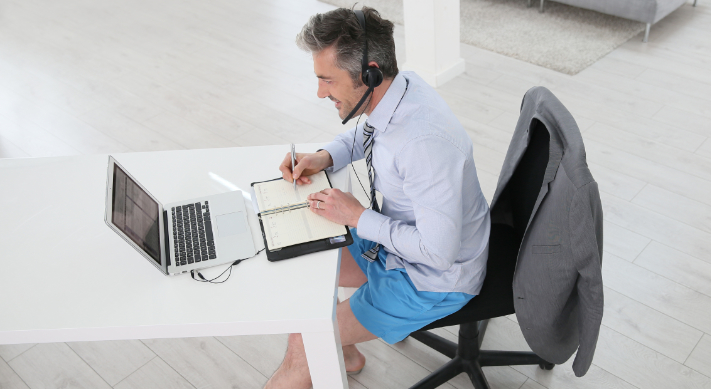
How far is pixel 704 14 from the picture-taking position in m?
4.07

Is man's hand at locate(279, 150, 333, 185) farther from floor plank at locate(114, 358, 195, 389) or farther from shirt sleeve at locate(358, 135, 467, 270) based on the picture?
floor plank at locate(114, 358, 195, 389)

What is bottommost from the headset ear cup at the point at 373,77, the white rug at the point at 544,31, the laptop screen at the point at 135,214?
the white rug at the point at 544,31

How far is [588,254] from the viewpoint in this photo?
1.21 metres

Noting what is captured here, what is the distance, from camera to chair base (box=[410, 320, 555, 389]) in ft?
5.94

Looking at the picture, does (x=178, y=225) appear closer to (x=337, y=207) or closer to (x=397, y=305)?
(x=337, y=207)

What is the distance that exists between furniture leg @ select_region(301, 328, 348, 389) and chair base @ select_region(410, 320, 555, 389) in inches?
16.7

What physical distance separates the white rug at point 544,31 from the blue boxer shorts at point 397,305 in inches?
95.5

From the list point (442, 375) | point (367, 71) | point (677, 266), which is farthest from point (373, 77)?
point (677, 266)

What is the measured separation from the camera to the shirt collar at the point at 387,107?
1.41 m

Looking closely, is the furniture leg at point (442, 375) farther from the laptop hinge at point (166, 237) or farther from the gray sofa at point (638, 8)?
the gray sofa at point (638, 8)

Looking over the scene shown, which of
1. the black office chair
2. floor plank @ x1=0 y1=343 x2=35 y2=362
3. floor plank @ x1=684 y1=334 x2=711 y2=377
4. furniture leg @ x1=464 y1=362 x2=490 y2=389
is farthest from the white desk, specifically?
floor plank @ x1=684 y1=334 x2=711 y2=377

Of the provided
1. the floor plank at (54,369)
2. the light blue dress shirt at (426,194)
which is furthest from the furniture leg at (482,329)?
the floor plank at (54,369)

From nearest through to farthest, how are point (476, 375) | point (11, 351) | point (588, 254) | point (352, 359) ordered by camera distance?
point (588, 254) → point (476, 375) → point (352, 359) → point (11, 351)

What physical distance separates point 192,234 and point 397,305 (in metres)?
0.54
